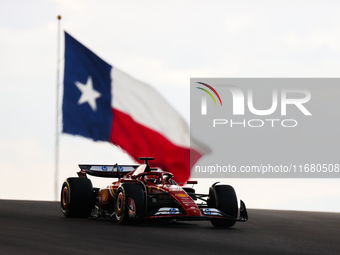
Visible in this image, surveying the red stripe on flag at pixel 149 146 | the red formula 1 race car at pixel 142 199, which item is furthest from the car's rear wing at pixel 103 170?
the red stripe on flag at pixel 149 146

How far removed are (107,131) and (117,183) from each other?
15.9ft

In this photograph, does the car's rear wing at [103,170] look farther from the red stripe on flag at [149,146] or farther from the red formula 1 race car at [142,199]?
the red stripe on flag at [149,146]

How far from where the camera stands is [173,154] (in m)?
19.5

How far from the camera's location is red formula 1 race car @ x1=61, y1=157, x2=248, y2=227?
41.9ft

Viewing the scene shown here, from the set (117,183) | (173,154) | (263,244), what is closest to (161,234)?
(263,244)

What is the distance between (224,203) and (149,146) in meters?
5.93

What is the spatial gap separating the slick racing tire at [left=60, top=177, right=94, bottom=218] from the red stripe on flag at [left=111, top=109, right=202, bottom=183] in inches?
168

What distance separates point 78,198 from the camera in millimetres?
15016

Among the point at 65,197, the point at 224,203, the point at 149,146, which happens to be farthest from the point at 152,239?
the point at 149,146

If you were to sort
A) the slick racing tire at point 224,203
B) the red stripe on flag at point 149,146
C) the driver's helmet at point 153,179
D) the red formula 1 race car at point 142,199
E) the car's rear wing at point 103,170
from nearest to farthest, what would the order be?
1. the red formula 1 race car at point 142,199
2. the slick racing tire at point 224,203
3. the driver's helmet at point 153,179
4. the car's rear wing at point 103,170
5. the red stripe on flag at point 149,146

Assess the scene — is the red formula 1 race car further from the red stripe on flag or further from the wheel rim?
the red stripe on flag

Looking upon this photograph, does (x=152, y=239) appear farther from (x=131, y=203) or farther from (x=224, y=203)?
(x=224, y=203)

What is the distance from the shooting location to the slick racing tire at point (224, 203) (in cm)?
1403

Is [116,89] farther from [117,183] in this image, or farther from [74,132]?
[117,183]
